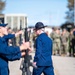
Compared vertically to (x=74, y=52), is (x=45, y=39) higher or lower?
higher

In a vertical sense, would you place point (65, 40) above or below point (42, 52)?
below

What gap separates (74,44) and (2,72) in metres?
18.3

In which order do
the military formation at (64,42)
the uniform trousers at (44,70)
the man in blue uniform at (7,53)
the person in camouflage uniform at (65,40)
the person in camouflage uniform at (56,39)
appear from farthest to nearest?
the person in camouflage uniform at (56,39) → the person in camouflage uniform at (65,40) → the military formation at (64,42) → the uniform trousers at (44,70) → the man in blue uniform at (7,53)

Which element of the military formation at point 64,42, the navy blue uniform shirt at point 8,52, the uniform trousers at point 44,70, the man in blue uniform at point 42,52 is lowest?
the military formation at point 64,42

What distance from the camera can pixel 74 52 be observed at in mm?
25359

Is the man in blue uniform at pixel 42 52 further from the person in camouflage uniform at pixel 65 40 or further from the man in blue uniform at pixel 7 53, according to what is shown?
the person in camouflage uniform at pixel 65 40

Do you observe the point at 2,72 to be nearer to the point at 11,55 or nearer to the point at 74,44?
the point at 11,55

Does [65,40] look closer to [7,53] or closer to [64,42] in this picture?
[64,42]

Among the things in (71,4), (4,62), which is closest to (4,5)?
(71,4)

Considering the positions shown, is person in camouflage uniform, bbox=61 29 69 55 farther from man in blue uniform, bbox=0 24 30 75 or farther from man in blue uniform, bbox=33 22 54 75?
man in blue uniform, bbox=0 24 30 75

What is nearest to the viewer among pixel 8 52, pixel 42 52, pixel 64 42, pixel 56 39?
pixel 8 52

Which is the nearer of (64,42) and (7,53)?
(7,53)

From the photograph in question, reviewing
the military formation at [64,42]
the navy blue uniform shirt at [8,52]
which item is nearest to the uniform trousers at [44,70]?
the navy blue uniform shirt at [8,52]

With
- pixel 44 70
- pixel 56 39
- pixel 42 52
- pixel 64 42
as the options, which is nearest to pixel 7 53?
pixel 42 52
